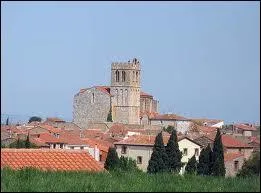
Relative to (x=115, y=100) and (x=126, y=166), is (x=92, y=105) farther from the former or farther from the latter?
(x=126, y=166)

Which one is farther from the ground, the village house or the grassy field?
the grassy field

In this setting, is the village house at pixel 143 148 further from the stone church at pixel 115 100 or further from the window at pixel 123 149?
the stone church at pixel 115 100

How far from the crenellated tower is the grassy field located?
281 ft

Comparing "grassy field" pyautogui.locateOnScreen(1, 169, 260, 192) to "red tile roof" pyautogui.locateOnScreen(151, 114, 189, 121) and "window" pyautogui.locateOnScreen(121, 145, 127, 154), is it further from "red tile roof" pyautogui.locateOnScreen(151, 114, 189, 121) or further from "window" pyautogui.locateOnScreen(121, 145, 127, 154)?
"red tile roof" pyautogui.locateOnScreen(151, 114, 189, 121)

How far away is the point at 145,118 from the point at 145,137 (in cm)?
4454

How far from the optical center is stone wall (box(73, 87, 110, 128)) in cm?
9212

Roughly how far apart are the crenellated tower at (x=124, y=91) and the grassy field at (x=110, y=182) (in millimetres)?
85574

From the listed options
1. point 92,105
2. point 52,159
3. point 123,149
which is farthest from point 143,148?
point 92,105

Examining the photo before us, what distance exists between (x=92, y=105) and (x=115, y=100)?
3508 mm

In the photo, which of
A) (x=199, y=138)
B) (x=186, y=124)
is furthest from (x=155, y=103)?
(x=199, y=138)

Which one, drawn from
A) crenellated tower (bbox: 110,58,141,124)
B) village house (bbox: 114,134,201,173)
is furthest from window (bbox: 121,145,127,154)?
crenellated tower (bbox: 110,58,141,124)

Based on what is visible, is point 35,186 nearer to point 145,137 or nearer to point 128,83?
point 145,137

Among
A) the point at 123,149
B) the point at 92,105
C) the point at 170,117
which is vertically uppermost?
the point at 92,105

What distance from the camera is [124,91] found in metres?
94.2
